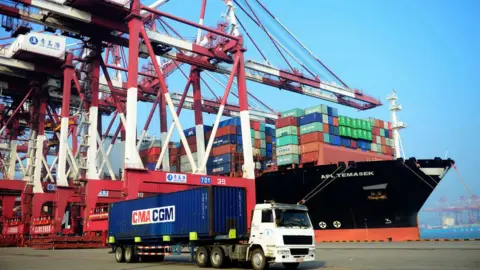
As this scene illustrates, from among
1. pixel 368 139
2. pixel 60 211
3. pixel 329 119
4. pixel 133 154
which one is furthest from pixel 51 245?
pixel 368 139

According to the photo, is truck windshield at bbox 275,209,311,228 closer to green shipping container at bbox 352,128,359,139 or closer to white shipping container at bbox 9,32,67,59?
green shipping container at bbox 352,128,359,139

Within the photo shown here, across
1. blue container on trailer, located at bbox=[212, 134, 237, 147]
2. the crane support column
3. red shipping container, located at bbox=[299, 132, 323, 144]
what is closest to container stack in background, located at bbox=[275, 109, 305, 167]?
red shipping container, located at bbox=[299, 132, 323, 144]

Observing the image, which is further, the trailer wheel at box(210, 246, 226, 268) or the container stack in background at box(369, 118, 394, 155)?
the container stack in background at box(369, 118, 394, 155)

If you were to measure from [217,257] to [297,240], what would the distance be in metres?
2.94

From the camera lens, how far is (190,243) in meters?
16.1

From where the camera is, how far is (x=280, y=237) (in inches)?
526

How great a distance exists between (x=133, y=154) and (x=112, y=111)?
2305cm

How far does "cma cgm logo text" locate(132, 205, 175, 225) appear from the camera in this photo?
55.6ft

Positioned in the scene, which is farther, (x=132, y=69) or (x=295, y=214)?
(x=132, y=69)

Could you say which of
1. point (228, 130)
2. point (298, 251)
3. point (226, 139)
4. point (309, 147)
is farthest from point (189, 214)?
point (228, 130)

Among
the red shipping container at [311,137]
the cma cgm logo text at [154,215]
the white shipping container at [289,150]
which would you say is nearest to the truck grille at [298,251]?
the cma cgm logo text at [154,215]

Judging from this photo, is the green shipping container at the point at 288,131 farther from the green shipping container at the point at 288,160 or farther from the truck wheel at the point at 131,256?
the truck wheel at the point at 131,256

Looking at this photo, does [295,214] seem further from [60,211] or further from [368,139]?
[60,211]

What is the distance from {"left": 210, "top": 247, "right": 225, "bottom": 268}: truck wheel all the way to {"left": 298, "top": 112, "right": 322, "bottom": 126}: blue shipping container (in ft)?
66.6
